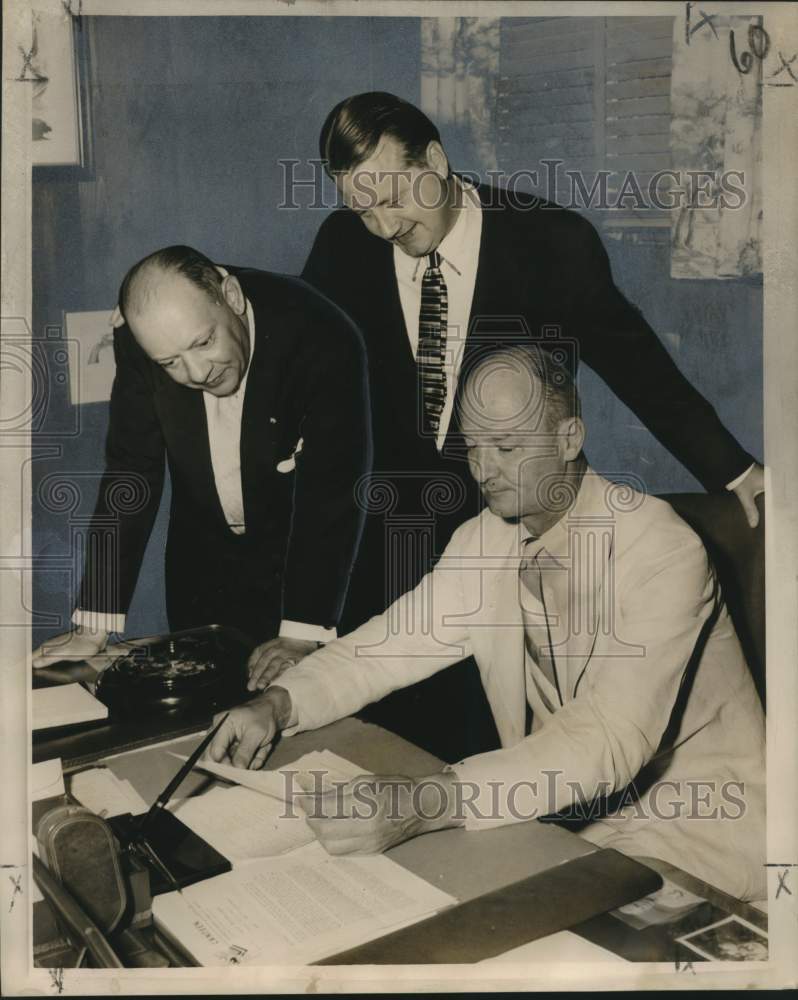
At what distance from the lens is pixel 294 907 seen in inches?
68.7

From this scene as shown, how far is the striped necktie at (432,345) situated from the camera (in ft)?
6.26

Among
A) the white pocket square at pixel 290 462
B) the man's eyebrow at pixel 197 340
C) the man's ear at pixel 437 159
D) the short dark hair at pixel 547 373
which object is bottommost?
the white pocket square at pixel 290 462

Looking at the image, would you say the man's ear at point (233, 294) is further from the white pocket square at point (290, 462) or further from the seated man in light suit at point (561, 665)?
the seated man in light suit at point (561, 665)

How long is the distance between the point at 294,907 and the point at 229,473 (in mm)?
799

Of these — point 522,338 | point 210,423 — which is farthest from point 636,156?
point 210,423

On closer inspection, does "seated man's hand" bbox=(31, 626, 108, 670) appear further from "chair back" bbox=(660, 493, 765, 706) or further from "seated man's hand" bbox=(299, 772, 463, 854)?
"chair back" bbox=(660, 493, 765, 706)

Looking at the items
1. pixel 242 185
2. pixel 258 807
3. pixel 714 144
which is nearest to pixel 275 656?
pixel 258 807

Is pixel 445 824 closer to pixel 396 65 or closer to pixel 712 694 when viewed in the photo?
pixel 712 694

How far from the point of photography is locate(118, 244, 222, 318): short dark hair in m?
1.89

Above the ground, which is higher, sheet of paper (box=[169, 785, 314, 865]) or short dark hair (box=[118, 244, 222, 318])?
short dark hair (box=[118, 244, 222, 318])

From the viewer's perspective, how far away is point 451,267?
191 centimetres

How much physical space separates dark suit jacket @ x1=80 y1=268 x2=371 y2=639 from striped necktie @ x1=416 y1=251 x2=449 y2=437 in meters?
0.11

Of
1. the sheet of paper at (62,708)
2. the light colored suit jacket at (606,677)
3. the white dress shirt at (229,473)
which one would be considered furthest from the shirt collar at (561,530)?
the sheet of paper at (62,708)

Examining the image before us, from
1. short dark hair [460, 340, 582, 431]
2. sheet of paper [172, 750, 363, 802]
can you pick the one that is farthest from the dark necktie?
sheet of paper [172, 750, 363, 802]
